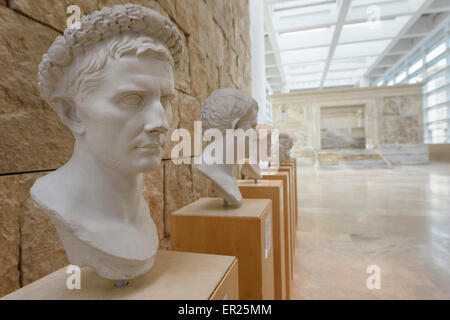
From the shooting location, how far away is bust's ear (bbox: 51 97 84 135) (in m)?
0.83

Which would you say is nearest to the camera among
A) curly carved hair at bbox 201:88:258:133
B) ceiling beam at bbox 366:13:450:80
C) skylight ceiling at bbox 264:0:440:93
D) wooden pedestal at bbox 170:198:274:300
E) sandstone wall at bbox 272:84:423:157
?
wooden pedestal at bbox 170:198:274:300

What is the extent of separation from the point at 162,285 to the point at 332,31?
50.6 feet

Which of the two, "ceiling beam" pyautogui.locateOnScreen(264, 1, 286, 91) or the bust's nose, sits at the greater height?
"ceiling beam" pyautogui.locateOnScreen(264, 1, 286, 91)

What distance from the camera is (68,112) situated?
851 mm

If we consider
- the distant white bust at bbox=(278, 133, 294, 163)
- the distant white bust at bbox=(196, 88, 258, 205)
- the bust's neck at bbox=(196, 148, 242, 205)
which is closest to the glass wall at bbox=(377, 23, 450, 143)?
the distant white bust at bbox=(278, 133, 294, 163)

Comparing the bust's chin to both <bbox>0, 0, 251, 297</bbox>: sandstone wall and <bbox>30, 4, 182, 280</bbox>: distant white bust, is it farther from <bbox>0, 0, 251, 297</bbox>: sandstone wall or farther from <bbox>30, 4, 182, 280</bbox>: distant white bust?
<bbox>0, 0, 251, 297</bbox>: sandstone wall

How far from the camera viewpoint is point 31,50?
106cm

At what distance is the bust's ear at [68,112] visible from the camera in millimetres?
827

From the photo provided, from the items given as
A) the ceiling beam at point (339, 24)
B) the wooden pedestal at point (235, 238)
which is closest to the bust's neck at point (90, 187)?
the wooden pedestal at point (235, 238)

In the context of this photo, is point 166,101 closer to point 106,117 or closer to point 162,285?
point 106,117

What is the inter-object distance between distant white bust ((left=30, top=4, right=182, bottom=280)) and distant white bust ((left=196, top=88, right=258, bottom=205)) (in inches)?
34.0

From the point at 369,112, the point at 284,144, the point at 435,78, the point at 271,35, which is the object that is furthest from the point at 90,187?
the point at 435,78

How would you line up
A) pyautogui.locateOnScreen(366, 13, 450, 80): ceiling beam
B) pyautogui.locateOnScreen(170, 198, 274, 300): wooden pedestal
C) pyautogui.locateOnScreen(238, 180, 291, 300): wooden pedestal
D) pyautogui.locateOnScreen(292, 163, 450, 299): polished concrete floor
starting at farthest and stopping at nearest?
1. pyautogui.locateOnScreen(366, 13, 450, 80): ceiling beam
2. pyautogui.locateOnScreen(292, 163, 450, 299): polished concrete floor
3. pyautogui.locateOnScreen(238, 180, 291, 300): wooden pedestal
4. pyautogui.locateOnScreen(170, 198, 274, 300): wooden pedestal

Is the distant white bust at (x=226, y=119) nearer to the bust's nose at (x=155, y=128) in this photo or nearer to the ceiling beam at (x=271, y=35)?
the bust's nose at (x=155, y=128)
